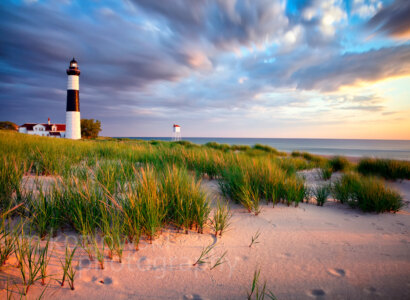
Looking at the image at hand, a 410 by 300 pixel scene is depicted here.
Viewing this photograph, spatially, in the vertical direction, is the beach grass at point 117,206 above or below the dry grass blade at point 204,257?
above

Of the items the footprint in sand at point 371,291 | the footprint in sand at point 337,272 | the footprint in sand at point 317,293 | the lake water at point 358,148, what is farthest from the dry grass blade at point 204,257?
the lake water at point 358,148

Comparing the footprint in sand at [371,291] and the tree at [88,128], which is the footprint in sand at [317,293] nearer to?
the footprint in sand at [371,291]

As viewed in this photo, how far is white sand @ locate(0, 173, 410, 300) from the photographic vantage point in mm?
1438

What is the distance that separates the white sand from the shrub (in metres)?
5.37

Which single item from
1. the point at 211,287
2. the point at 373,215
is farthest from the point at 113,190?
the point at 373,215

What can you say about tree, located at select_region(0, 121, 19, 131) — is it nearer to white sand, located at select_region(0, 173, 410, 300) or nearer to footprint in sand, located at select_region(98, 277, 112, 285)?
white sand, located at select_region(0, 173, 410, 300)

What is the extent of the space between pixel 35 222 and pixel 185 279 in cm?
169

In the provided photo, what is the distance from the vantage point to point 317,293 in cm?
149

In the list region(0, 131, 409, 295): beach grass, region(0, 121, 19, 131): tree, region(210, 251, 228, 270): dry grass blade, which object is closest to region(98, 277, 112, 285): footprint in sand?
region(0, 131, 409, 295): beach grass

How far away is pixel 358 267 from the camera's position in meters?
1.77

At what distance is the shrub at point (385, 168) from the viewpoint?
20.8ft

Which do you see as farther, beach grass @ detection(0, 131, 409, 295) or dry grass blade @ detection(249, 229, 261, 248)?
dry grass blade @ detection(249, 229, 261, 248)

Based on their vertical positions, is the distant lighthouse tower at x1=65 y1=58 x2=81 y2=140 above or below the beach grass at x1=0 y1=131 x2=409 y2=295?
above

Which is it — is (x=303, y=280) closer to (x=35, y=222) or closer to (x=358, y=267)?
(x=358, y=267)
